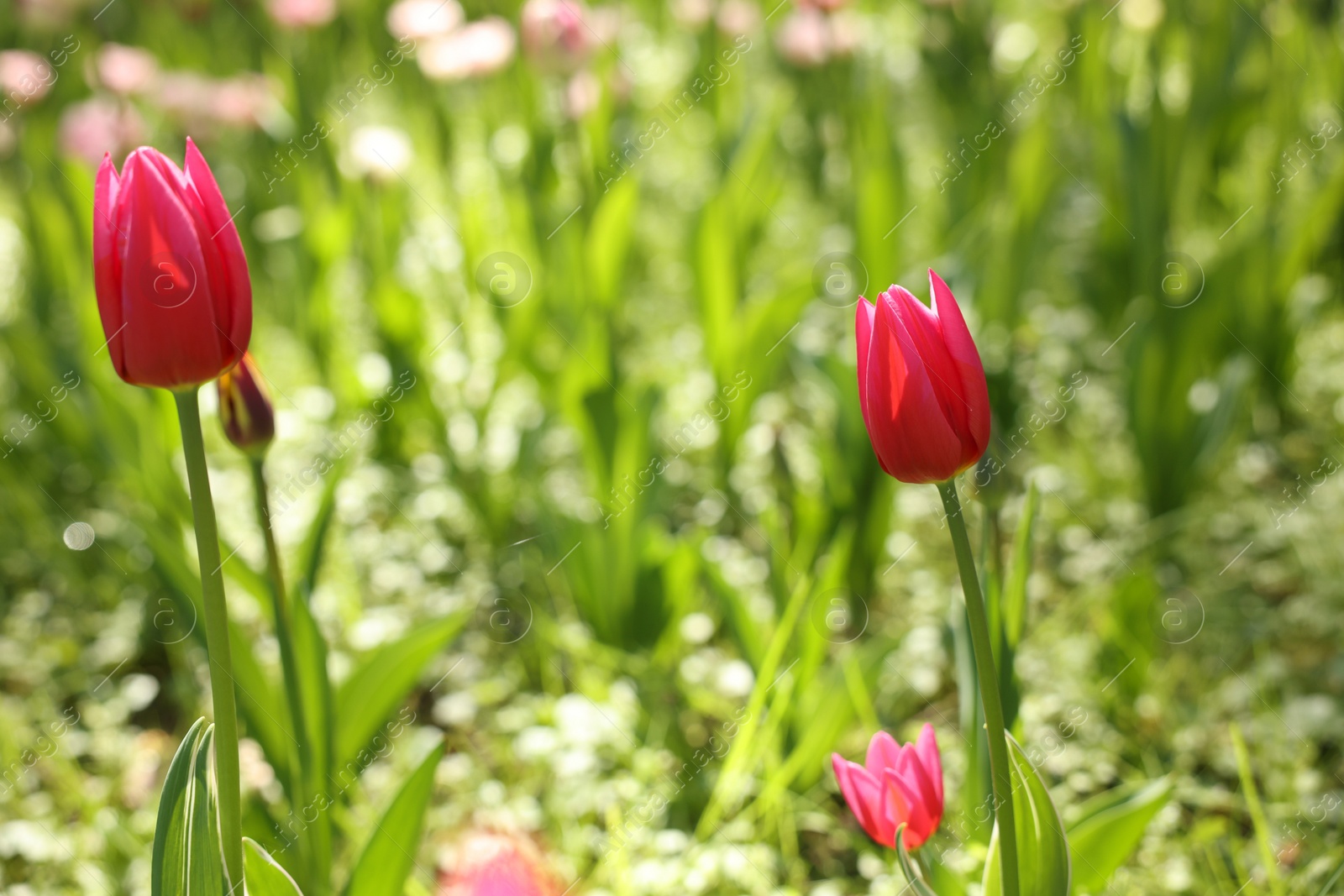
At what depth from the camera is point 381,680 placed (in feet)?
4.09

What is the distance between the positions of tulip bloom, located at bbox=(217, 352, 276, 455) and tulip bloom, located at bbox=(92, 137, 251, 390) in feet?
0.85

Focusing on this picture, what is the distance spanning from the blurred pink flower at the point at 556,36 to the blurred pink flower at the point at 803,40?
0.74 meters

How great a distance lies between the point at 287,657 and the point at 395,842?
0.23 m

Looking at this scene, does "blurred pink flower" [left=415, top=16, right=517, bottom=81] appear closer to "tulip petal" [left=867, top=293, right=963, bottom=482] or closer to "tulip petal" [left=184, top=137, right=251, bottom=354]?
"tulip petal" [left=184, top=137, right=251, bottom=354]

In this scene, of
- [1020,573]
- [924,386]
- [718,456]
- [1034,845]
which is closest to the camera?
[924,386]

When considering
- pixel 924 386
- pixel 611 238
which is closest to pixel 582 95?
pixel 611 238

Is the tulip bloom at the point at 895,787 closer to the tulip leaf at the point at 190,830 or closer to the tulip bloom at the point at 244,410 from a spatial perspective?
the tulip leaf at the point at 190,830

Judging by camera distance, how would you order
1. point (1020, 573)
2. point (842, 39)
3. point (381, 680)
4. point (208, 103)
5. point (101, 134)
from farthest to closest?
point (208, 103), point (842, 39), point (101, 134), point (381, 680), point (1020, 573)

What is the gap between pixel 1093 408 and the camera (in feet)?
7.16

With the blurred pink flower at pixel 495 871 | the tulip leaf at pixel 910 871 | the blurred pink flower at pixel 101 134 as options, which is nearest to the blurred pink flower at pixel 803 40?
the blurred pink flower at pixel 101 134

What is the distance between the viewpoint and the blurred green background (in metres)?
1.44

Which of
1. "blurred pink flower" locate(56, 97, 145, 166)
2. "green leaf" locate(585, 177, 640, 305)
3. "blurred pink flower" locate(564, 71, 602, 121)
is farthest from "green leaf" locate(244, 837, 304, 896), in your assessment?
"blurred pink flower" locate(56, 97, 145, 166)

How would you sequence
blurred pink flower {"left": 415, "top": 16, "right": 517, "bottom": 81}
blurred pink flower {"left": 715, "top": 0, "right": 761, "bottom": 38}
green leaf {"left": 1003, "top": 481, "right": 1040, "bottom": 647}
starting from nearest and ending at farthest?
green leaf {"left": 1003, "top": 481, "right": 1040, "bottom": 647}
blurred pink flower {"left": 415, "top": 16, "right": 517, "bottom": 81}
blurred pink flower {"left": 715, "top": 0, "right": 761, "bottom": 38}

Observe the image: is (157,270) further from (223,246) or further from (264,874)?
(264,874)
